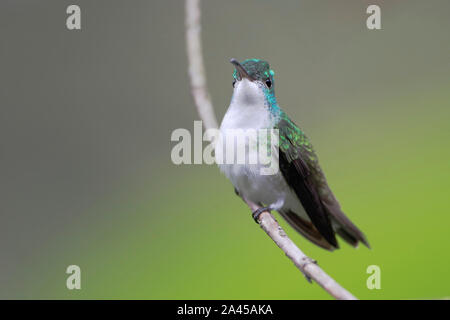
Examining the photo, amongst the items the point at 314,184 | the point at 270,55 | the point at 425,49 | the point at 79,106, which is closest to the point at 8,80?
the point at 79,106

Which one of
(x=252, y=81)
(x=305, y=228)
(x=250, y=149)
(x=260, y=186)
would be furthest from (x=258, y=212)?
(x=252, y=81)

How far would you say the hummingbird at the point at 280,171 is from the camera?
5.65 feet

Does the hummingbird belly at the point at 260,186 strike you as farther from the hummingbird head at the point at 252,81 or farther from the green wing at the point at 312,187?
the hummingbird head at the point at 252,81

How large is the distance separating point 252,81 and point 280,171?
376 mm

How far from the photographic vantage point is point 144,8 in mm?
2736

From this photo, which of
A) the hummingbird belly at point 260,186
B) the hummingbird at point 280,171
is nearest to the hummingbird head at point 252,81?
the hummingbird at point 280,171

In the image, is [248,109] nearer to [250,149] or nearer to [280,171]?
[250,149]

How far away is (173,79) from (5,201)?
1.09 m

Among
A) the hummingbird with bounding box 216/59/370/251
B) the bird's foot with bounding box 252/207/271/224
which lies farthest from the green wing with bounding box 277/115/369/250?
the bird's foot with bounding box 252/207/271/224

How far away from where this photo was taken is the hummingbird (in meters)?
1.72

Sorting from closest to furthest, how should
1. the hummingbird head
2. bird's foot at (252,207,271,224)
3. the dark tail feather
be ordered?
the hummingbird head < bird's foot at (252,207,271,224) < the dark tail feather

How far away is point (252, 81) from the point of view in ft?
5.54

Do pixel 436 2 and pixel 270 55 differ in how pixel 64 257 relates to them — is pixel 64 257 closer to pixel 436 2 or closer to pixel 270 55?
pixel 270 55
